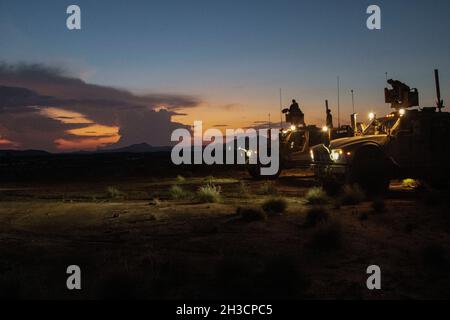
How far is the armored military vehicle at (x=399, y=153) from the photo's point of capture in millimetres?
13238

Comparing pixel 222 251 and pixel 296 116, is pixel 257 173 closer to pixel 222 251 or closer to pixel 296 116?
pixel 296 116

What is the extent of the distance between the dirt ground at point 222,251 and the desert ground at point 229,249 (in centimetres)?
2

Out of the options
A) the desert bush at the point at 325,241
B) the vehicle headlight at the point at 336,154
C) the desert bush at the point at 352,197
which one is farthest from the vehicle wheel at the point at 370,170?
the desert bush at the point at 325,241

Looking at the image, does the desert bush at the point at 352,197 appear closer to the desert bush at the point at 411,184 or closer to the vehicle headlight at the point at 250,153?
the desert bush at the point at 411,184

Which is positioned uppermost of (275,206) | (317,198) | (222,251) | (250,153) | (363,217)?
(250,153)

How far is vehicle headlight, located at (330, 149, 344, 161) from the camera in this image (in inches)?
528

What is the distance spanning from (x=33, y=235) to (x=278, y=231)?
15.8ft

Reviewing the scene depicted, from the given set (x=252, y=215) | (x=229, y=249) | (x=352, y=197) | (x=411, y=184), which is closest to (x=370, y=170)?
(x=352, y=197)

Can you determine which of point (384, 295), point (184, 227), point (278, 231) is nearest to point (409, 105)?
point (278, 231)

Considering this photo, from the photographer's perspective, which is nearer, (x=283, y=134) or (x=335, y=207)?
(x=335, y=207)

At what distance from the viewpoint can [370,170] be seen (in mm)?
13320

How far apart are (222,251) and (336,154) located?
7.35 meters

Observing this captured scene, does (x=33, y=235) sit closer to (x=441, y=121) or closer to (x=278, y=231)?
(x=278, y=231)

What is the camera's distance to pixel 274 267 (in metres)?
5.72
